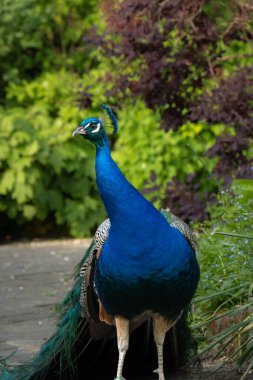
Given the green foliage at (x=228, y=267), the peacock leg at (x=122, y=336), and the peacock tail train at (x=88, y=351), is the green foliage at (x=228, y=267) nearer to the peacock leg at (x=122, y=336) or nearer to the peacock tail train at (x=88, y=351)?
the peacock tail train at (x=88, y=351)

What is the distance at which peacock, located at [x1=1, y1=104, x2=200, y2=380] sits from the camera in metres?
3.56

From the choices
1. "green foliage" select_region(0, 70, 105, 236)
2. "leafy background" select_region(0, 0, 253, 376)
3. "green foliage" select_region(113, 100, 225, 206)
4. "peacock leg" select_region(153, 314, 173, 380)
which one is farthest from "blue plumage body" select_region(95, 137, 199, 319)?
"green foliage" select_region(0, 70, 105, 236)

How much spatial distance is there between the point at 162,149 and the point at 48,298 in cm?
271

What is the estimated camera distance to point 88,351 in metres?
4.10

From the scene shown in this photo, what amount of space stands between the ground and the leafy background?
0.29 m

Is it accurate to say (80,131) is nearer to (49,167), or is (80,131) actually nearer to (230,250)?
(230,250)

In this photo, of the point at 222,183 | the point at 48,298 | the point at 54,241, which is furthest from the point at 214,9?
the point at 54,241

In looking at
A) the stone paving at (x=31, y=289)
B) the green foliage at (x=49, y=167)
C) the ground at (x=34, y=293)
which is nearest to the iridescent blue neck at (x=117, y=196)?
the ground at (x=34, y=293)

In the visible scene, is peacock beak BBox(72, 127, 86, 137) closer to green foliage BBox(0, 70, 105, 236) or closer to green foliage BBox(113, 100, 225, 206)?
green foliage BBox(113, 100, 225, 206)

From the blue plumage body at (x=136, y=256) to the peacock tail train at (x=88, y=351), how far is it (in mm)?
280

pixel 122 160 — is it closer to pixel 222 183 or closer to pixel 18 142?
pixel 18 142

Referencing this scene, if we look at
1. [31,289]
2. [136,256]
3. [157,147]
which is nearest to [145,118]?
[157,147]

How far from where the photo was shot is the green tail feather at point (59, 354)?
398cm

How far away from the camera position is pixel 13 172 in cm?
935
